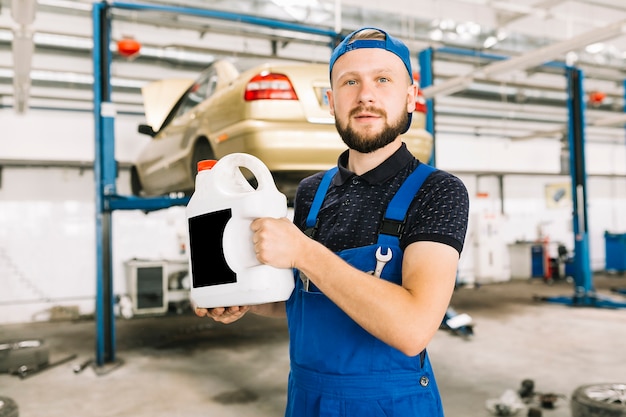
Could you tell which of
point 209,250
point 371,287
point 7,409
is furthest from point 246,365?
point 371,287

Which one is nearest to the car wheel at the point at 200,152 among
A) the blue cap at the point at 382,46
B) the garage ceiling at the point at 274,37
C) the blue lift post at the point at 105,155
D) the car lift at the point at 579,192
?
the blue lift post at the point at 105,155

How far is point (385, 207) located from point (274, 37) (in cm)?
538

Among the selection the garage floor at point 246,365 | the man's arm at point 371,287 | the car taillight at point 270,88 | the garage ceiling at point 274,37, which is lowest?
the garage floor at point 246,365

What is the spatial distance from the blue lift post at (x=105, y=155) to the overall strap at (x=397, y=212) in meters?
3.84

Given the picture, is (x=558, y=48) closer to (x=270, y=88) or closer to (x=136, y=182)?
(x=270, y=88)

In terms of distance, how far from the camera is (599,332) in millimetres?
5953

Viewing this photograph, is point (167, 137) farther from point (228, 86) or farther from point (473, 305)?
point (473, 305)

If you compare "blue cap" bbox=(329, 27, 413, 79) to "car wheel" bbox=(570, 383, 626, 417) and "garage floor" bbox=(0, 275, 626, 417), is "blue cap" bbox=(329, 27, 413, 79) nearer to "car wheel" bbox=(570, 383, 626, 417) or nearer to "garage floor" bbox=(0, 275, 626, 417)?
"car wheel" bbox=(570, 383, 626, 417)

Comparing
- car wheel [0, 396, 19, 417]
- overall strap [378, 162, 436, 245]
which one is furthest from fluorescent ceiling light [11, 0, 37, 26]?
overall strap [378, 162, 436, 245]

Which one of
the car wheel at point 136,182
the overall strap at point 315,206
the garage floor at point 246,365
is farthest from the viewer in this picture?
the car wheel at point 136,182

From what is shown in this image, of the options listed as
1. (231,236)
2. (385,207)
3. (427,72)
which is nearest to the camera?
(231,236)

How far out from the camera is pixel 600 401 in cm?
281

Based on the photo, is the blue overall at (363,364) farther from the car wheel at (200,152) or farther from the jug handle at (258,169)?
the car wheel at (200,152)

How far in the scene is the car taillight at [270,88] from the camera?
3283 millimetres
